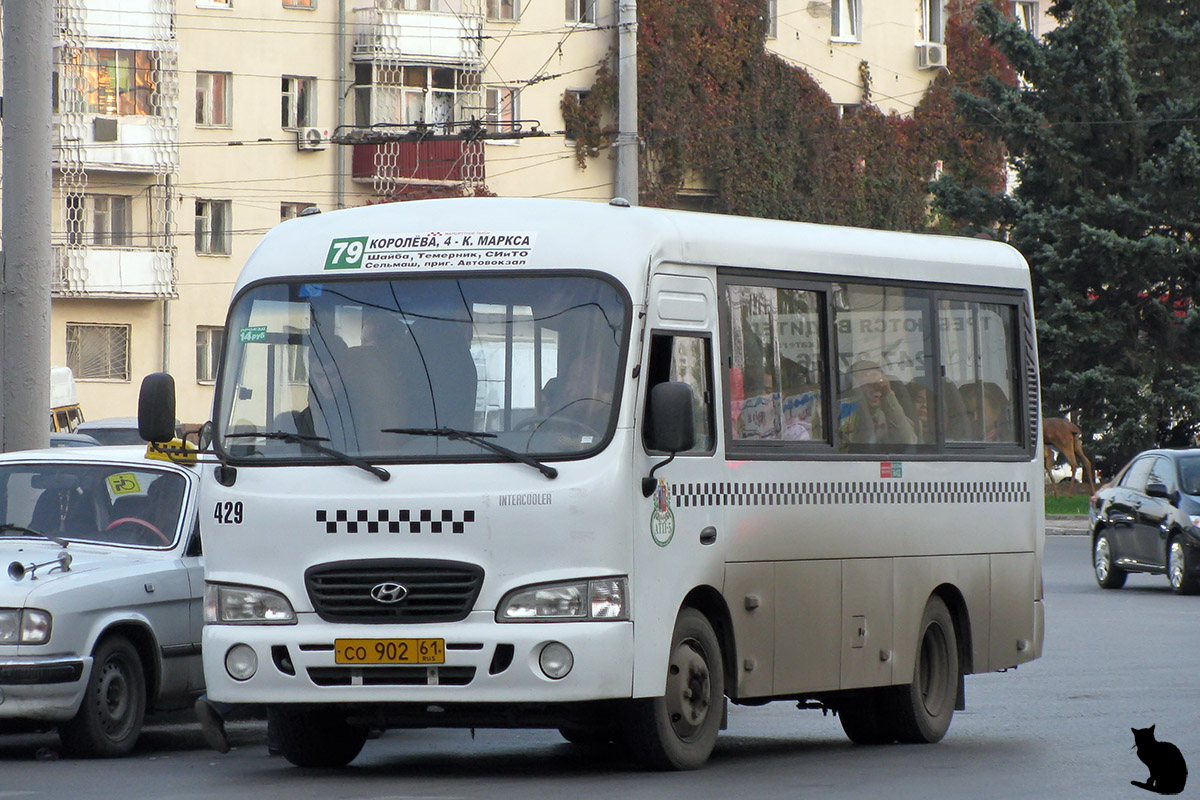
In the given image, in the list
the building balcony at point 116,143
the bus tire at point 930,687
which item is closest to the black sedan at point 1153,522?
the bus tire at point 930,687

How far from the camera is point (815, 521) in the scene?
38.9ft

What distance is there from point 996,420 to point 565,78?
51.1 meters

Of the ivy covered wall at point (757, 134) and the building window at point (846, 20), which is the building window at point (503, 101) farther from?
the building window at point (846, 20)

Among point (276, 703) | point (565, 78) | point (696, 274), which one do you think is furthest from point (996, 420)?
point (565, 78)

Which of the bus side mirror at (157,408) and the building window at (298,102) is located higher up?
the building window at (298,102)

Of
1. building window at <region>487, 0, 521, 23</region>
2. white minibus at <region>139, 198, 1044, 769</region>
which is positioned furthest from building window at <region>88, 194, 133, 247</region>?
white minibus at <region>139, 198, 1044, 769</region>

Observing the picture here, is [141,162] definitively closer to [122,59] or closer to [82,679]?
[122,59]

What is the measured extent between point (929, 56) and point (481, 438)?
207ft

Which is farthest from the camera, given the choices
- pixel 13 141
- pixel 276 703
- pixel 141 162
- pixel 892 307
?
pixel 141 162

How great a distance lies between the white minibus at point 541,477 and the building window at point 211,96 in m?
49.1

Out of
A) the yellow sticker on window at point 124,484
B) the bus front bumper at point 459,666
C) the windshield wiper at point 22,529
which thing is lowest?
the bus front bumper at point 459,666

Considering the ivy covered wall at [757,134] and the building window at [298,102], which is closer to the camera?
the building window at [298,102]

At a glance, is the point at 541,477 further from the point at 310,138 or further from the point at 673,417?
the point at 310,138

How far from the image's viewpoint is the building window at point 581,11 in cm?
6512
